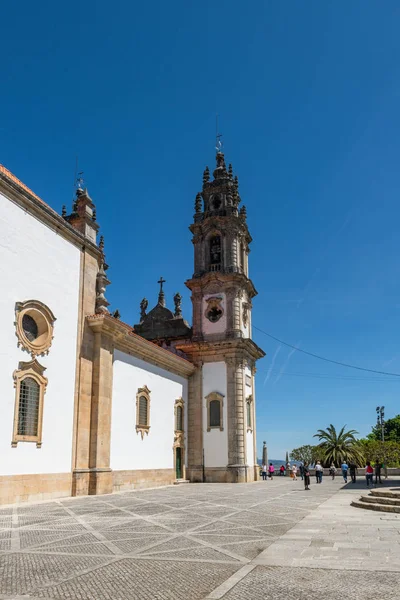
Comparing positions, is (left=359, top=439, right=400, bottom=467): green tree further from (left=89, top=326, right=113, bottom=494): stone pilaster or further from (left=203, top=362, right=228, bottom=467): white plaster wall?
(left=89, top=326, right=113, bottom=494): stone pilaster

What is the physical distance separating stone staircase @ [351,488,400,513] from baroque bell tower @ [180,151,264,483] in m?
17.1

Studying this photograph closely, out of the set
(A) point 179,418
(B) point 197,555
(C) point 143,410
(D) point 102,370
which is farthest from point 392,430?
(B) point 197,555

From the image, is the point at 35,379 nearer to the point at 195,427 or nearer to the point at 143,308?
the point at 195,427

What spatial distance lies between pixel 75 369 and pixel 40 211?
6.52m

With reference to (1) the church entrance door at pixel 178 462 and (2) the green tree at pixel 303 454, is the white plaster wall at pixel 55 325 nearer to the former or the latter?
(1) the church entrance door at pixel 178 462

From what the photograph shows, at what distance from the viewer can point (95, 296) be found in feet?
79.2

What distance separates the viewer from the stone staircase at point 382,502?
1555cm

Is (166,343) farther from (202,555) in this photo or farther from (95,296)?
(202,555)

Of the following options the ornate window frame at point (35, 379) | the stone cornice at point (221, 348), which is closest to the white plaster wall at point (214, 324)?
the stone cornice at point (221, 348)

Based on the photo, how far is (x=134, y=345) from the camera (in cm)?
2738

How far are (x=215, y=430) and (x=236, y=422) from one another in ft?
5.27

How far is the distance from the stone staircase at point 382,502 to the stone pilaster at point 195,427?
18.0m

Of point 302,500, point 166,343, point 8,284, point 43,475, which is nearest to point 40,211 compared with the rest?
point 8,284

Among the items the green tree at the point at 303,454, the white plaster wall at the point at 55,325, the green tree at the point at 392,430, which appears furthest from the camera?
the green tree at the point at 392,430
